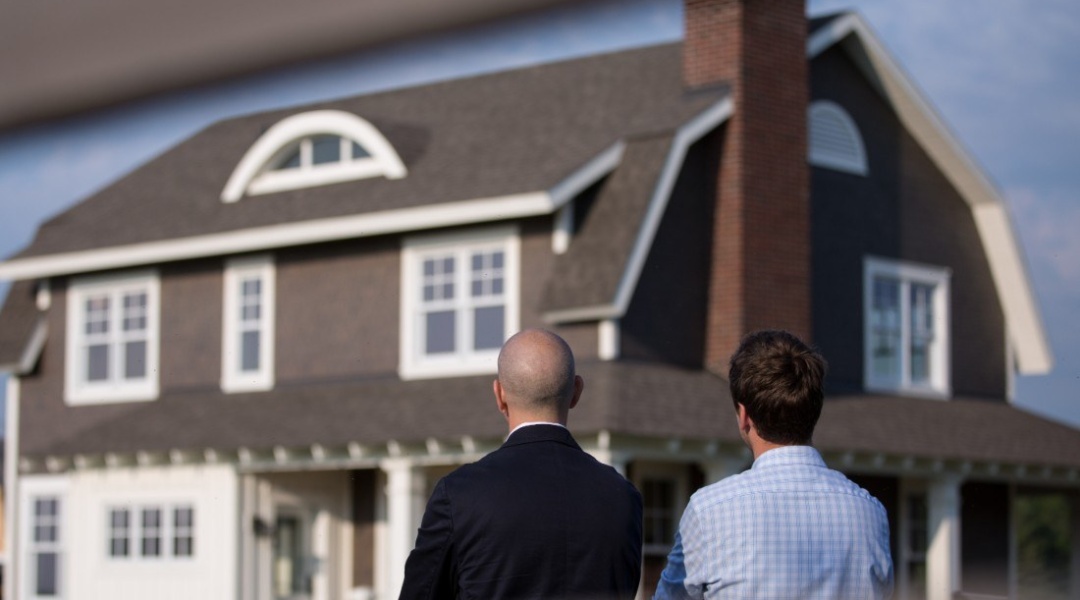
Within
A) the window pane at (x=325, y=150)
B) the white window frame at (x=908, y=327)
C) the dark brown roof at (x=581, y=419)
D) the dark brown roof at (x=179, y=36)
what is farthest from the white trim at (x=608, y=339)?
the dark brown roof at (x=179, y=36)

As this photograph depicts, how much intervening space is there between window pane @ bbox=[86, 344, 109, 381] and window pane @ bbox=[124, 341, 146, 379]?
1.17 ft

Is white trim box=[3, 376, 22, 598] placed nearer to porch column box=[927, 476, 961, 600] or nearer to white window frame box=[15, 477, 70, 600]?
white window frame box=[15, 477, 70, 600]

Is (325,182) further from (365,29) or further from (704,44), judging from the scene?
(365,29)

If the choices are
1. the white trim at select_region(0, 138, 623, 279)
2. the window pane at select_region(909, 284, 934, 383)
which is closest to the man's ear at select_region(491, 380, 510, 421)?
the white trim at select_region(0, 138, 623, 279)

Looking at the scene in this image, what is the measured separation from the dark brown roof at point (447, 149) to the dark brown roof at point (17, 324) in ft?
3.32

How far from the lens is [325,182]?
21.4 meters

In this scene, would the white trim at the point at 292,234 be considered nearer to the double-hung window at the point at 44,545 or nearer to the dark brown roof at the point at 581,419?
the dark brown roof at the point at 581,419

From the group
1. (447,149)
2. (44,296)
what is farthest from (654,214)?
(44,296)

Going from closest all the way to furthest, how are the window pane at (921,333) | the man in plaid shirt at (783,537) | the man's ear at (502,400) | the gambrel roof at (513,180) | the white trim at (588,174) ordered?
the man in plaid shirt at (783,537)
the man's ear at (502,400)
the white trim at (588,174)
the gambrel roof at (513,180)
the window pane at (921,333)

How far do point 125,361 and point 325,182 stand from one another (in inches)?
175

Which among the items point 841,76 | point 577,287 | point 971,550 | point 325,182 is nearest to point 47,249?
point 325,182

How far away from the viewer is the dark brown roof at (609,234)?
17.8 meters

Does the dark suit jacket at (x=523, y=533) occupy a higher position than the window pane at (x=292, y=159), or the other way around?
the window pane at (x=292, y=159)

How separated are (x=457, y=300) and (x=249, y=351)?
4022 mm
